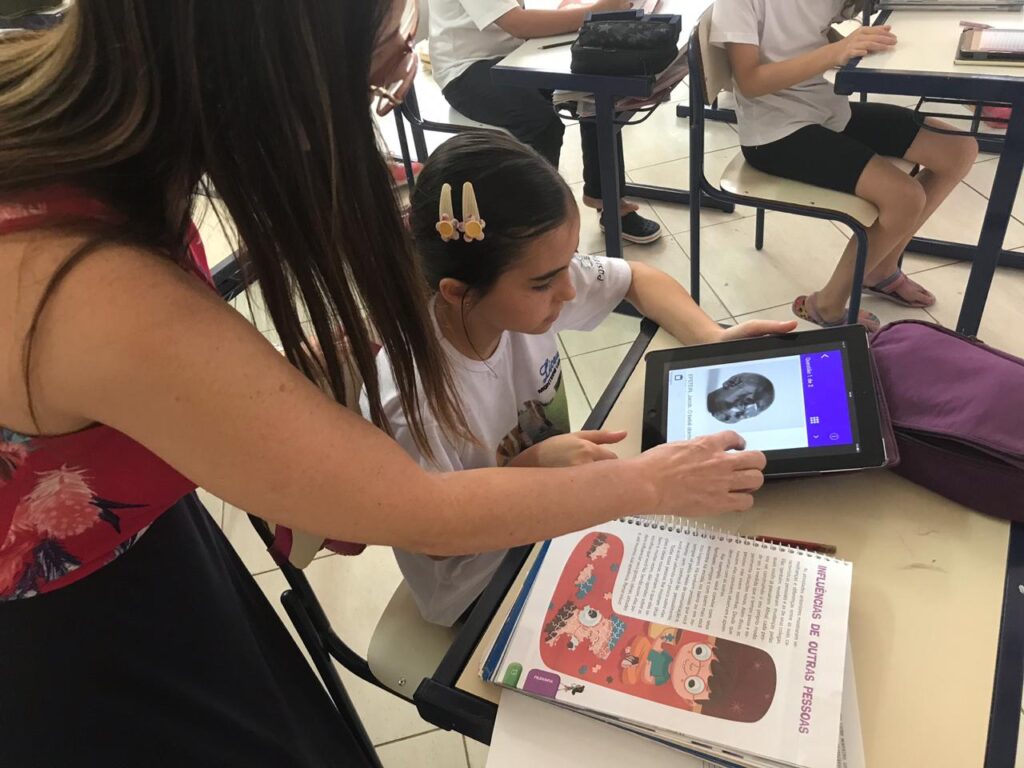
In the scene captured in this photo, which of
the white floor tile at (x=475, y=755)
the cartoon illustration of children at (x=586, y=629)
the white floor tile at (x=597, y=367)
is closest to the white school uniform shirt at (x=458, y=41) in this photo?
the white floor tile at (x=597, y=367)

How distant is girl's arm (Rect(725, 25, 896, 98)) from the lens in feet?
5.16

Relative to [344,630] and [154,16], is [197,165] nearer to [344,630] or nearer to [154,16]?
[154,16]

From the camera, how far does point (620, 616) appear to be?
0.69 m

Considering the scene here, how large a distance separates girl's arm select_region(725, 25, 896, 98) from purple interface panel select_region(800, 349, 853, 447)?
40.4 inches

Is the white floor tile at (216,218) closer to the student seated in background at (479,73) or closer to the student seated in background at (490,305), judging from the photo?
the student seated in background at (490,305)

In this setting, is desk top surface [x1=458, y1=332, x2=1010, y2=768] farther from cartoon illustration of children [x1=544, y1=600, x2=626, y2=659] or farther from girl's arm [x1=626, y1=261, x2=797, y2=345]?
girl's arm [x1=626, y1=261, x2=797, y2=345]

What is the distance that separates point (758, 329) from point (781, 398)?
129 mm

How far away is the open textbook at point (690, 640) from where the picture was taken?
610 millimetres

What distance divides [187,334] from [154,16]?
0.19 metres

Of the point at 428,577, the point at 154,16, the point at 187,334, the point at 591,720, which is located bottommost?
the point at 428,577

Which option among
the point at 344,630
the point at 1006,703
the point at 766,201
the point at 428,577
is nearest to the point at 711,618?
the point at 1006,703

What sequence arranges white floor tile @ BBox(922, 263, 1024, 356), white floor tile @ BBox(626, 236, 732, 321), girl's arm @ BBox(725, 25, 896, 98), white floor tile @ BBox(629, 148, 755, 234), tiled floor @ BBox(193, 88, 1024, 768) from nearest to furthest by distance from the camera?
tiled floor @ BBox(193, 88, 1024, 768) → girl's arm @ BBox(725, 25, 896, 98) → white floor tile @ BBox(922, 263, 1024, 356) → white floor tile @ BBox(626, 236, 732, 321) → white floor tile @ BBox(629, 148, 755, 234)

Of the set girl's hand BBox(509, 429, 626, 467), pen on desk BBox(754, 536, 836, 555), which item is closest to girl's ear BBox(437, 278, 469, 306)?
girl's hand BBox(509, 429, 626, 467)

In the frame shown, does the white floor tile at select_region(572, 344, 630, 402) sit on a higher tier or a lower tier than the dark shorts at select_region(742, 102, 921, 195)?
lower
